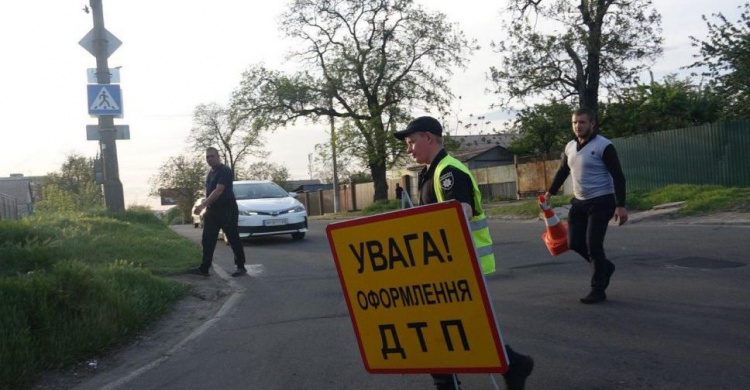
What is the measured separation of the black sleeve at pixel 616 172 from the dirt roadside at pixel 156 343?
3.96m

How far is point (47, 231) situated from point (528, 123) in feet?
66.6

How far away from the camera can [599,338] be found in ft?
16.6

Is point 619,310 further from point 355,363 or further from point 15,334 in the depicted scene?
point 15,334

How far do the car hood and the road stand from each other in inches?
219

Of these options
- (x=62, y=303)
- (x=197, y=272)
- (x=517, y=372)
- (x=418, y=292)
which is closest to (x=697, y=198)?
(x=197, y=272)

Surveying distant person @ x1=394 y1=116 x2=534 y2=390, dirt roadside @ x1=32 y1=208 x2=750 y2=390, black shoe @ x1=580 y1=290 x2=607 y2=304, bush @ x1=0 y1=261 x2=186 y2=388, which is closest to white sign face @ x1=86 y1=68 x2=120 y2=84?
dirt roadside @ x1=32 y1=208 x2=750 y2=390

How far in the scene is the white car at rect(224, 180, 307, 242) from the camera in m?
14.5

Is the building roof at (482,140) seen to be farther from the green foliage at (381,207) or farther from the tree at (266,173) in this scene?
the tree at (266,173)

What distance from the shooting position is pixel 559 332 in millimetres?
5332

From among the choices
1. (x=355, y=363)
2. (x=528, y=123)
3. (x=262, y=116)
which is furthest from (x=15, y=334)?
(x=262, y=116)

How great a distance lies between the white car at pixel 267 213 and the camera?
14539 mm

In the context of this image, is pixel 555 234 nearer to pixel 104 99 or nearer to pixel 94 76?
pixel 104 99

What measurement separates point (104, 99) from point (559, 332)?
468 inches

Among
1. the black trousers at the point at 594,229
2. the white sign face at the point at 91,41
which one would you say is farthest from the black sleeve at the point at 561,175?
the white sign face at the point at 91,41
